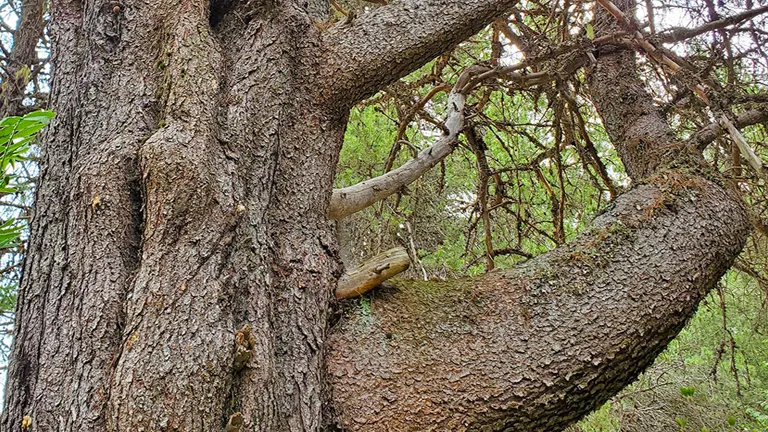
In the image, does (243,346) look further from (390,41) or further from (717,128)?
(717,128)

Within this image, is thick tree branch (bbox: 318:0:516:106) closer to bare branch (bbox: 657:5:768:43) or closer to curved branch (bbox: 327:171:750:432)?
curved branch (bbox: 327:171:750:432)

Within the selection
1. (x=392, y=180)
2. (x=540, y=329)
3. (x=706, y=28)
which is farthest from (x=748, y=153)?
(x=392, y=180)

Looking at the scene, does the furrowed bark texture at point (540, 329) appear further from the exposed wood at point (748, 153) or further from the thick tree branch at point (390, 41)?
the thick tree branch at point (390, 41)

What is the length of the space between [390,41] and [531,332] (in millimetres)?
964

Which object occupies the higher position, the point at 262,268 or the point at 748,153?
the point at 748,153

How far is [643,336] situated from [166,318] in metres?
1.20

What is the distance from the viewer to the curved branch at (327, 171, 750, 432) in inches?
52.8

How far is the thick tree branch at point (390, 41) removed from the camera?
5.61 ft

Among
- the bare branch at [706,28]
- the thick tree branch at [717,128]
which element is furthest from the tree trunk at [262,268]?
the bare branch at [706,28]

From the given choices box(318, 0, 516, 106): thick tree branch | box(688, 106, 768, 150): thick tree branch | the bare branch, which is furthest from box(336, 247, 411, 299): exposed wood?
the bare branch

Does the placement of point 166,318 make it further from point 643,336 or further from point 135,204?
point 643,336

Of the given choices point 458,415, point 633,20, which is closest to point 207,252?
point 458,415

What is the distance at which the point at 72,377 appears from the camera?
45.4 inches

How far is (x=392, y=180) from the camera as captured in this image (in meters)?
2.04
